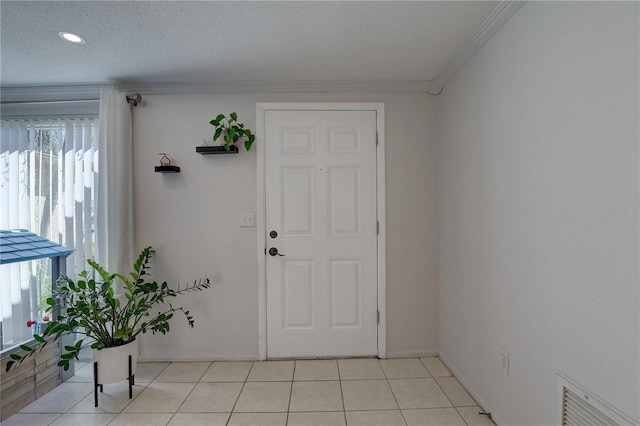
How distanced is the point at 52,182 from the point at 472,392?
3722mm

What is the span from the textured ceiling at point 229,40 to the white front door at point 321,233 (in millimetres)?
474

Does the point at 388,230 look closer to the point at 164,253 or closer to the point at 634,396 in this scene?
the point at 634,396

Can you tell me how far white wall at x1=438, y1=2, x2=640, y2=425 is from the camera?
3.43ft

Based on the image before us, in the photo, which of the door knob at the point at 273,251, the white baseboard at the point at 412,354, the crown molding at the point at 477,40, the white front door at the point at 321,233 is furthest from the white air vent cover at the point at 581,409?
the door knob at the point at 273,251

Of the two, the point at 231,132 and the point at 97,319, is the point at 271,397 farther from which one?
the point at 231,132

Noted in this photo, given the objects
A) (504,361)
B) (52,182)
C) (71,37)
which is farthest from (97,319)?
(504,361)

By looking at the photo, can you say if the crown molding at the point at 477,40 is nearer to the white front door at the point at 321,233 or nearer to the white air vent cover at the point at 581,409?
the white front door at the point at 321,233

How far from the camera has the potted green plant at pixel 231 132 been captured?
7.99 feet

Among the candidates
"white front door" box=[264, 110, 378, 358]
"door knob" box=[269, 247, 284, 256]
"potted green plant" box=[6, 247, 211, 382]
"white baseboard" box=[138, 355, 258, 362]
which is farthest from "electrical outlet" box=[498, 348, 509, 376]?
"potted green plant" box=[6, 247, 211, 382]

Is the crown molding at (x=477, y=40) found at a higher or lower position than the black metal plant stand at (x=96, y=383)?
higher

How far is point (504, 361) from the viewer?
67.4 inches

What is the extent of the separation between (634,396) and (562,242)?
57 centimetres

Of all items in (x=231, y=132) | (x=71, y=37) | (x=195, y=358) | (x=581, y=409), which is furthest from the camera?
(x=195, y=358)

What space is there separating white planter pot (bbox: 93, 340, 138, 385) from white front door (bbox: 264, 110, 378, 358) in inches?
40.8
